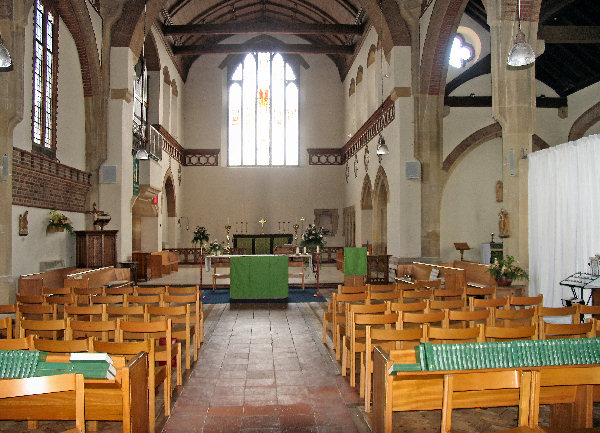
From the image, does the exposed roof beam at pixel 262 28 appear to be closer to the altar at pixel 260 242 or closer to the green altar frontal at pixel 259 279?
the altar at pixel 260 242

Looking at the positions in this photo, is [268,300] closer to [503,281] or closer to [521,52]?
[503,281]

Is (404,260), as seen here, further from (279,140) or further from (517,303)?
(279,140)

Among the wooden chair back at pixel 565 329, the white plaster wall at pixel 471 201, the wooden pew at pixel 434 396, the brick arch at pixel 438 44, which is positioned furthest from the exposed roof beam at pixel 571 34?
the wooden pew at pixel 434 396

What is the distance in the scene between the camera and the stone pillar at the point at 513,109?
8062 mm

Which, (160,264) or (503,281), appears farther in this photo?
(160,264)

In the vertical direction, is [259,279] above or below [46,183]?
below

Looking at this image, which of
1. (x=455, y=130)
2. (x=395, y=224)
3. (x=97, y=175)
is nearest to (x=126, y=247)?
(x=97, y=175)

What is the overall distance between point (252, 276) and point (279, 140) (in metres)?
12.6

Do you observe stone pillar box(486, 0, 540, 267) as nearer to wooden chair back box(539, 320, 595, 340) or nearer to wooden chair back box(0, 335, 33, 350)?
wooden chair back box(539, 320, 595, 340)

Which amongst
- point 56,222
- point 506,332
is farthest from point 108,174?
point 506,332

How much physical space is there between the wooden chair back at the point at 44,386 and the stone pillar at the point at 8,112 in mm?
6610

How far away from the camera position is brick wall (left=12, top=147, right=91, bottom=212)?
9.30m

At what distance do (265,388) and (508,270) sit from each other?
4612 millimetres

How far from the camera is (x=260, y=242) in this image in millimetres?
20484
